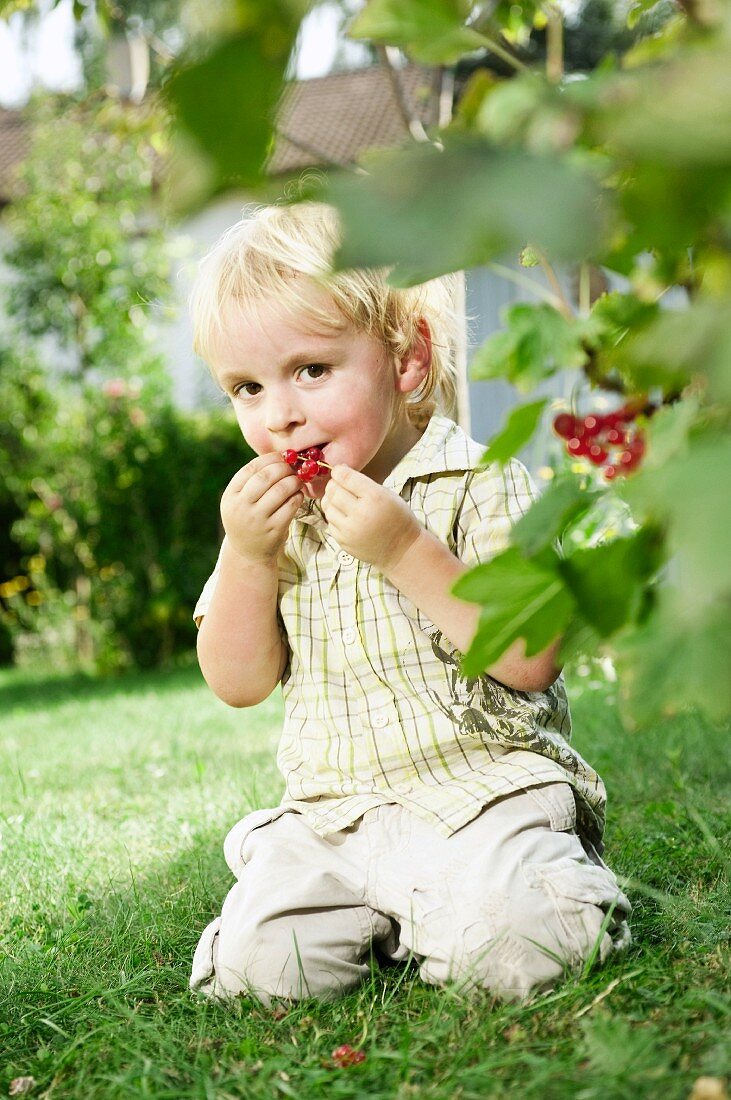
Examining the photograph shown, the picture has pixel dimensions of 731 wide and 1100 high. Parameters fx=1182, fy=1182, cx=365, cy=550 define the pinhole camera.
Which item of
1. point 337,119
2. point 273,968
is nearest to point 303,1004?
point 273,968

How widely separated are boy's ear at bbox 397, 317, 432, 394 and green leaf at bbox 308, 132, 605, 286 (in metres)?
1.27

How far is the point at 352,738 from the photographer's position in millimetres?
1767

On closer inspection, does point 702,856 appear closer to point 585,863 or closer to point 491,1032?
point 585,863

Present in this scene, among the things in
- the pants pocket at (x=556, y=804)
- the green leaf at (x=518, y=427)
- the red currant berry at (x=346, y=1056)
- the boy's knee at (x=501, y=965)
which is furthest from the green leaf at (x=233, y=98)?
the pants pocket at (x=556, y=804)

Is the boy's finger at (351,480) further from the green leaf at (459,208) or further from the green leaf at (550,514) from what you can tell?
the green leaf at (459,208)

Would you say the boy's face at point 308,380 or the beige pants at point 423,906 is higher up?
the boy's face at point 308,380

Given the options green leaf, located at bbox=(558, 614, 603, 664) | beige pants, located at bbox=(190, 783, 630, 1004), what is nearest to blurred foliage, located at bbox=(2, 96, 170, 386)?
beige pants, located at bbox=(190, 783, 630, 1004)

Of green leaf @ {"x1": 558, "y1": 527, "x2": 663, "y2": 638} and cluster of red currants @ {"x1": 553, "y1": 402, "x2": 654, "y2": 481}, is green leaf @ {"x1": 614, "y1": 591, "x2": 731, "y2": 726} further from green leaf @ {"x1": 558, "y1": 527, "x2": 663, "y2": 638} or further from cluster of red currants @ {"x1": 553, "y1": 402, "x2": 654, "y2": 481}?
cluster of red currants @ {"x1": 553, "y1": 402, "x2": 654, "y2": 481}

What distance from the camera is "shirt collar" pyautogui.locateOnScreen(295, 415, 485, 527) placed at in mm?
1772

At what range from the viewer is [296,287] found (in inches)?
66.8

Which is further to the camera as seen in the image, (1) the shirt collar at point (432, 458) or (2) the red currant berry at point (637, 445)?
(1) the shirt collar at point (432, 458)

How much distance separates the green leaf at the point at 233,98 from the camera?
0.47 m

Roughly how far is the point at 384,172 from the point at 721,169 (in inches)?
6.0

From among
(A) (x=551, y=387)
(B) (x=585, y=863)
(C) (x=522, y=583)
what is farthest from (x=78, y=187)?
(C) (x=522, y=583)
